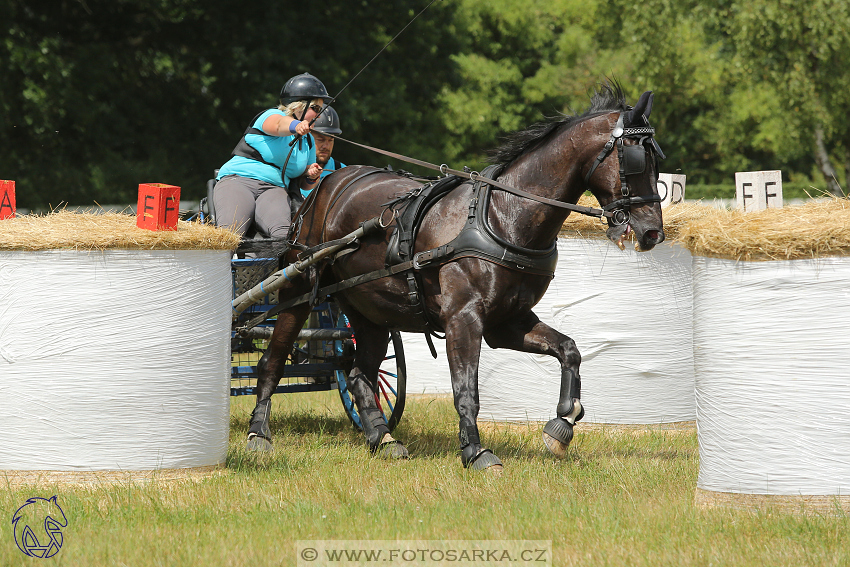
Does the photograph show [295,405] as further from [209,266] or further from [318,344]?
[209,266]

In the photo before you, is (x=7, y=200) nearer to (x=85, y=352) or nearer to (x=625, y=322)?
(x=85, y=352)

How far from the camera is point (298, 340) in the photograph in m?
7.21

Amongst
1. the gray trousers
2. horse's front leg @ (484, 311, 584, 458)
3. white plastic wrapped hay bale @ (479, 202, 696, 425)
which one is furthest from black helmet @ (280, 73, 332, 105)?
horse's front leg @ (484, 311, 584, 458)

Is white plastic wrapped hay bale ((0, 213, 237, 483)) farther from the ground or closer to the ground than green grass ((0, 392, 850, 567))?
farther from the ground

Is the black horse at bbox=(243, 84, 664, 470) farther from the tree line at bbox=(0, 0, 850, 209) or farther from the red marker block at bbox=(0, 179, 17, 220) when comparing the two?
the tree line at bbox=(0, 0, 850, 209)

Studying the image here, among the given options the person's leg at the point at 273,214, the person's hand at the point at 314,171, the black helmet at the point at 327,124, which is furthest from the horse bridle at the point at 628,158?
the black helmet at the point at 327,124

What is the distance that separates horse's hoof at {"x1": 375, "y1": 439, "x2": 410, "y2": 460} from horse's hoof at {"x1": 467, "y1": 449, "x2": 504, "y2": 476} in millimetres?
881

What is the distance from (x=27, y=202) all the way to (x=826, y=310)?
63.1 ft

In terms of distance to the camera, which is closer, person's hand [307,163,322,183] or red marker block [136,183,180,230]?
red marker block [136,183,180,230]

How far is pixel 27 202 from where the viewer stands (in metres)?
20.5

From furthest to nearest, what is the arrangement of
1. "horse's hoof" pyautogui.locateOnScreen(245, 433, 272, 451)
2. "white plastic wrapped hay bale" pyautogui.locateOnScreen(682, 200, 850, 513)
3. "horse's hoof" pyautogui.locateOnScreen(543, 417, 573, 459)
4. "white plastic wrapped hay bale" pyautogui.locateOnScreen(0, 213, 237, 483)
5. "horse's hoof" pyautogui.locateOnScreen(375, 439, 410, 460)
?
"horse's hoof" pyautogui.locateOnScreen(245, 433, 272, 451) < "horse's hoof" pyautogui.locateOnScreen(375, 439, 410, 460) < "horse's hoof" pyautogui.locateOnScreen(543, 417, 573, 459) < "white plastic wrapped hay bale" pyautogui.locateOnScreen(0, 213, 237, 483) < "white plastic wrapped hay bale" pyautogui.locateOnScreen(682, 200, 850, 513)

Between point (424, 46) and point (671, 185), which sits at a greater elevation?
point (424, 46)

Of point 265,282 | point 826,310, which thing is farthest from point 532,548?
point 265,282

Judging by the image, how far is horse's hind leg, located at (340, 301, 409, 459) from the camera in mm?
6676
